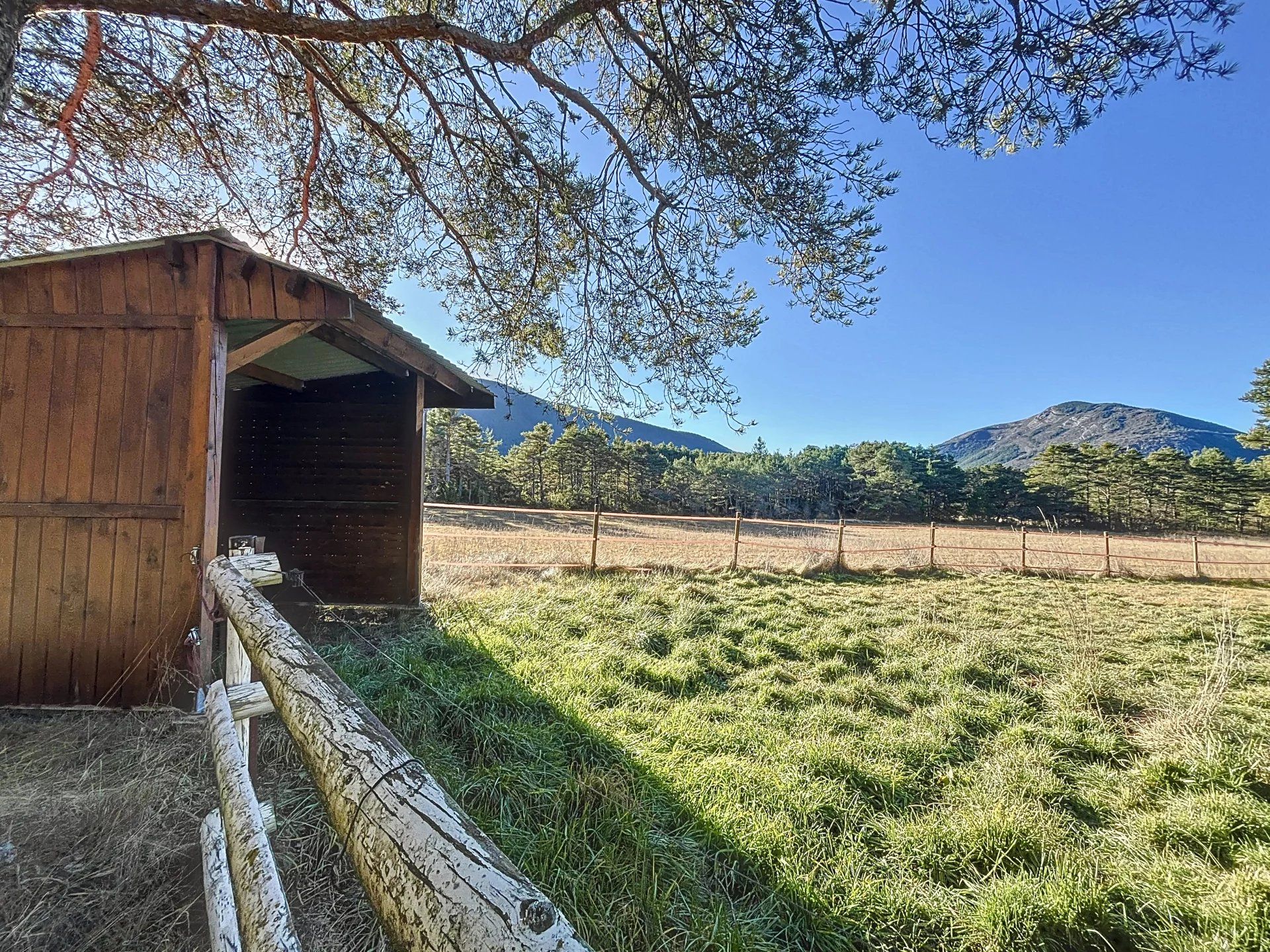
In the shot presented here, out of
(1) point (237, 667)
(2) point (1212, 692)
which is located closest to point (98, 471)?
(1) point (237, 667)

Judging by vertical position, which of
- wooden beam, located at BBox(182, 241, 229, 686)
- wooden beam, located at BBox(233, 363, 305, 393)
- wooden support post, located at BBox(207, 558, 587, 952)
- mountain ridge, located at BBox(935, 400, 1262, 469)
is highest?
mountain ridge, located at BBox(935, 400, 1262, 469)

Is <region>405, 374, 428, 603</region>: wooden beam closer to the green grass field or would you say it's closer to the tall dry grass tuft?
the green grass field

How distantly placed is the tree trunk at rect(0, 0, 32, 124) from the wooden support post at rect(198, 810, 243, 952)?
2.61m

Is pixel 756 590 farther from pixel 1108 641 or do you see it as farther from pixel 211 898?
pixel 211 898

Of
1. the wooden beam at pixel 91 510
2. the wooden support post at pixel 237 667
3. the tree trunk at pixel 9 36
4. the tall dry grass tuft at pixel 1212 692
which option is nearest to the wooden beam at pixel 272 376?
the wooden beam at pixel 91 510

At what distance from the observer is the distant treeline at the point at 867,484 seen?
112 feet

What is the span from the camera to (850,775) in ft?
8.96

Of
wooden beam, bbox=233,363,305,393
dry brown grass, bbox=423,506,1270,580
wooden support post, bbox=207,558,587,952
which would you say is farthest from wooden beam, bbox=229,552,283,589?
dry brown grass, bbox=423,506,1270,580

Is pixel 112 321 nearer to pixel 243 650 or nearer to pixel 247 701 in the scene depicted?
pixel 243 650

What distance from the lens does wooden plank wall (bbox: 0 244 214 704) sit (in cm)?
269

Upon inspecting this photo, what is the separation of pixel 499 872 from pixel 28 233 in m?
6.50

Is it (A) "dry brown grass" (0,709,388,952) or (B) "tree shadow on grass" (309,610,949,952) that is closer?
(A) "dry brown grass" (0,709,388,952)

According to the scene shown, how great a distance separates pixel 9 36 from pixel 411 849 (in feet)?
9.90

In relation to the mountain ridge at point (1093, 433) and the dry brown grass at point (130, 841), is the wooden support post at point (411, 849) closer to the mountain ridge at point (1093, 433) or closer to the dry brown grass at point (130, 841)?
the dry brown grass at point (130, 841)
